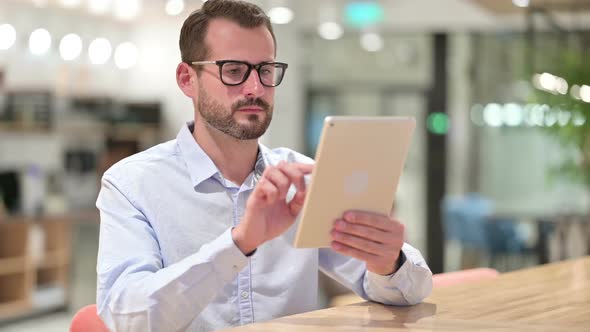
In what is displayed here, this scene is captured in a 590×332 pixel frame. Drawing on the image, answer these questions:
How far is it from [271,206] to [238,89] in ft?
1.33

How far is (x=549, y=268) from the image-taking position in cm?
281

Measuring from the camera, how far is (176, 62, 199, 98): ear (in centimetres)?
216

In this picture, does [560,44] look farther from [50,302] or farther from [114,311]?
[114,311]

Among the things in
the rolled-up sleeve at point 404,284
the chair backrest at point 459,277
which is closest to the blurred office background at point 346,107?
the chair backrest at point 459,277

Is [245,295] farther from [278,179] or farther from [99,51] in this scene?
[99,51]

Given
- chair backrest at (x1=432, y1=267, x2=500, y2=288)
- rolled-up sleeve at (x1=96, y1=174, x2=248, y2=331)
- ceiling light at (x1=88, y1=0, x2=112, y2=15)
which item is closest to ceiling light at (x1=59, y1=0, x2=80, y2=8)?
ceiling light at (x1=88, y1=0, x2=112, y2=15)

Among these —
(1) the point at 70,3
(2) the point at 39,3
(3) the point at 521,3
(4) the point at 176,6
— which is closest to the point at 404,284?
(3) the point at 521,3

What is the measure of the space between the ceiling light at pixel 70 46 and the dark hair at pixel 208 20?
680 cm

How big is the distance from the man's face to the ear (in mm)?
65

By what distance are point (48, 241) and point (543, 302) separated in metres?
7.25

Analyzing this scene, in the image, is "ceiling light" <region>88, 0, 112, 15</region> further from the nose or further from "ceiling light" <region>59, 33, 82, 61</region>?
the nose

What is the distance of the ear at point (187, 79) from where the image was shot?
7.10 feet

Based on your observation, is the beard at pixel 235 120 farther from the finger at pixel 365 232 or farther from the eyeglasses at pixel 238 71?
the finger at pixel 365 232

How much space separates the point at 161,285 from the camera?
69.2 inches
